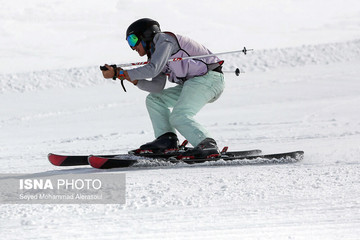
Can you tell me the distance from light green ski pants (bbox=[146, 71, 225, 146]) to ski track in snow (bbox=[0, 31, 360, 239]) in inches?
12.7

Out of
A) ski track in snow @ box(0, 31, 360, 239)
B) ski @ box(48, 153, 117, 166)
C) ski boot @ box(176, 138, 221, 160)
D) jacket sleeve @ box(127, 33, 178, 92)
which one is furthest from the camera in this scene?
ski @ box(48, 153, 117, 166)

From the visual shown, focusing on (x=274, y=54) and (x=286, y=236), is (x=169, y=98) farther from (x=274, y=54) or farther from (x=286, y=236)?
(x=274, y=54)

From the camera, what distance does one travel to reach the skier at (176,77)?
464 centimetres

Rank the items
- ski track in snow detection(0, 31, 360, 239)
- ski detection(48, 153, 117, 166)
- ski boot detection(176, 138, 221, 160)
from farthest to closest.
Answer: ski detection(48, 153, 117, 166)
ski boot detection(176, 138, 221, 160)
ski track in snow detection(0, 31, 360, 239)

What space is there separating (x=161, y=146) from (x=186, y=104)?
522mm

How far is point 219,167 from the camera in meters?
4.62

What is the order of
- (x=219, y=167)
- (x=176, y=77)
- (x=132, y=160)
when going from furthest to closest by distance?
(x=176, y=77), (x=132, y=160), (x=219, y=167)

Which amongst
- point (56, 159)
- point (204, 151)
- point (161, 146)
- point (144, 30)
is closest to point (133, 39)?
point (144, 30)

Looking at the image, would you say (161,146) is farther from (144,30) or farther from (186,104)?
(144,30)

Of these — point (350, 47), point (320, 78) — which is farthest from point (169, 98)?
point (350, 47)

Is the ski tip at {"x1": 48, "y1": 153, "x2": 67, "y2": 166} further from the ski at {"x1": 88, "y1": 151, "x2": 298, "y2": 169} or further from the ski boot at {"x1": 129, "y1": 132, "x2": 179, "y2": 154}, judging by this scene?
the ski boot at {"x1": 129, "y1": 132, "x2": 179, "y2": 154}

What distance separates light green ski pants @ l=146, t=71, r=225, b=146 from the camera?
477 centimetres

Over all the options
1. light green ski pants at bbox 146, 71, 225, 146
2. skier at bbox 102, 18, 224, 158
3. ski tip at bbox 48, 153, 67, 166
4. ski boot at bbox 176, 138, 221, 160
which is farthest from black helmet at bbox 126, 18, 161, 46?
ski tip at bbox 48, 153, 67, 166

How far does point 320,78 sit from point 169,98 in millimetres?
12584
